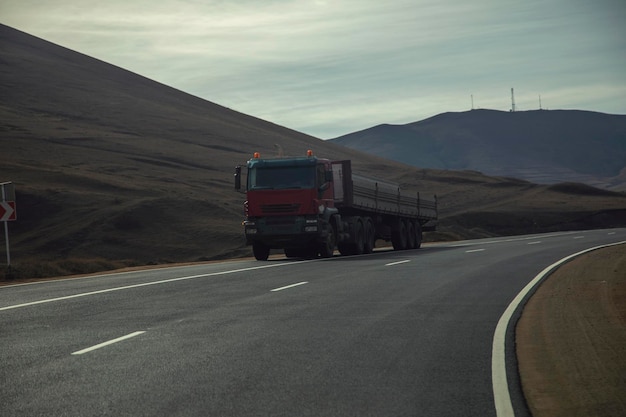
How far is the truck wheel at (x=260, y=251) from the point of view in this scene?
102 ft

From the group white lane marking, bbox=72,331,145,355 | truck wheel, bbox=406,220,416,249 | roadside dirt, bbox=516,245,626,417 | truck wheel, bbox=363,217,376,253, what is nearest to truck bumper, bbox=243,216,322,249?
truck wheel, bbox=363,217,376,253

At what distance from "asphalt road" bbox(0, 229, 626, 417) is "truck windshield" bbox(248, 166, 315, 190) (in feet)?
30.8

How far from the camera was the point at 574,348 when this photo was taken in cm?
1040

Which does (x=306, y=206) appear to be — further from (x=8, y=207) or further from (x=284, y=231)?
(x=8, y=207)

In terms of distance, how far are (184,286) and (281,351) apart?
9.62 meters

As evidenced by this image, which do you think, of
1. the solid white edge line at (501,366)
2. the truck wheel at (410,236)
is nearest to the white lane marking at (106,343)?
the solid white edge line at (501,366)

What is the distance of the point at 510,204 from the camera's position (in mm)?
92438

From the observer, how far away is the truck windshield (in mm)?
29344

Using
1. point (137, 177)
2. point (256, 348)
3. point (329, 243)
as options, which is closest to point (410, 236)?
point (329, 243)

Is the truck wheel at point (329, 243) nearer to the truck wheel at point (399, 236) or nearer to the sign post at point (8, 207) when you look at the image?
the truck wheel at point (399, 236)

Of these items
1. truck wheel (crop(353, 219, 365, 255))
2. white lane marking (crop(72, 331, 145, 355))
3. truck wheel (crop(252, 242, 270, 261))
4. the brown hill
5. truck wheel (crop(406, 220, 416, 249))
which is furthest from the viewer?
the brown hill

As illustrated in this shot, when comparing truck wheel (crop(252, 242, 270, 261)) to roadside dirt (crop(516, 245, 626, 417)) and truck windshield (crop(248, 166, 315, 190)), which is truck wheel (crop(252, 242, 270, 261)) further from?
roadside dirt (crop(516, 245, 626, 417))

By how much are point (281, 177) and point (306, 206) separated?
1253mm

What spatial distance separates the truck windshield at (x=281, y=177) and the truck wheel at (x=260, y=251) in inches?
91.3
